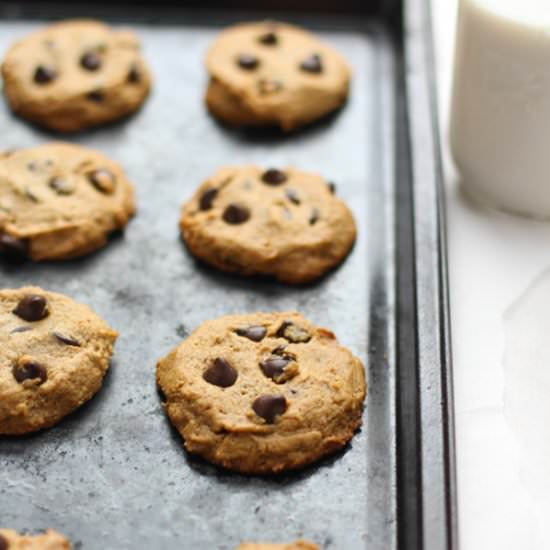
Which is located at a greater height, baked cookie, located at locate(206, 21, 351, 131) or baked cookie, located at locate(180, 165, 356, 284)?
baked cookie, located at locate(206, 21, 351, 131)

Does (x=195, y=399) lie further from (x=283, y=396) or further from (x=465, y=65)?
(x=465, y=65)

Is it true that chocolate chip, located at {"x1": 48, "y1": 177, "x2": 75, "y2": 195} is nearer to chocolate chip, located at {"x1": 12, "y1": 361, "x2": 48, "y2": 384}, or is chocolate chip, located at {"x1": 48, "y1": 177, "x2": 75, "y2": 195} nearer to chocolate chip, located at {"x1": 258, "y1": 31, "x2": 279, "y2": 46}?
chocolate chip, located at {"x1": 12, "y1": 361, "x2": 48, "y2": 384}

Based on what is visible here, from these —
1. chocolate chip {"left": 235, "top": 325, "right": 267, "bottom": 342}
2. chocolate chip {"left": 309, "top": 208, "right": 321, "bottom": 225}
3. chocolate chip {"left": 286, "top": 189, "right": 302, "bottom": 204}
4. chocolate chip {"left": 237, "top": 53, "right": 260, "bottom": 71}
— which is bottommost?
chocolate chip {"left": 235, "top": 325, "right": 267, "bottom": 342}

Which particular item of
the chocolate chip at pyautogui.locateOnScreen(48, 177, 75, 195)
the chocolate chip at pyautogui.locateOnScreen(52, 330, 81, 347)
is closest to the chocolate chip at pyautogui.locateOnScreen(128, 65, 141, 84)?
the chocolate chip at pyautogui.locateOnScreen(48, 177, 75, 195)

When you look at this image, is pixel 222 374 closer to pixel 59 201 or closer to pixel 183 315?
pixel 183 315

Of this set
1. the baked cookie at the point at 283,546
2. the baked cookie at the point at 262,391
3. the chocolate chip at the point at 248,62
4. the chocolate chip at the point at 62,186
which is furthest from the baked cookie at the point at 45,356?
the chocolate chip at the point at 248,62

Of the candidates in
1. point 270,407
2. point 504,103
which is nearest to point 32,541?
point 270,407
